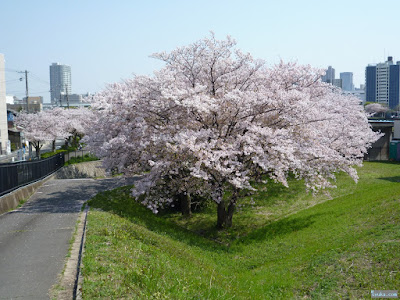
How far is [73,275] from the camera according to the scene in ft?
27.7

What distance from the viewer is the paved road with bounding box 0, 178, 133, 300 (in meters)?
8.04

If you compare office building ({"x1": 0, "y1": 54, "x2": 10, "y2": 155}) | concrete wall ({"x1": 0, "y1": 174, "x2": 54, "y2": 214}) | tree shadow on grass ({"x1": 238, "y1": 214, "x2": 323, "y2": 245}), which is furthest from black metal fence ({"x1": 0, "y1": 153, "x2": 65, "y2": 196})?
office building ({"x1": 0, "y1": 54, "x2": 10, "y2": 155})

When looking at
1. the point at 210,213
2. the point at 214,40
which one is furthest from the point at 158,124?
the point at 210,213

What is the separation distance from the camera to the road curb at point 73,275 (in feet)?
24.4

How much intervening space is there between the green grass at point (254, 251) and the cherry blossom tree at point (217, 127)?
1751 mm

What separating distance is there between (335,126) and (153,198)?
10.6m

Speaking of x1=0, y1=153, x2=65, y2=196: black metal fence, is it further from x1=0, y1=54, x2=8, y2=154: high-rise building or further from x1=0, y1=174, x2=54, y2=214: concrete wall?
x1=0, y1=54, x2=8, y2=154: high-rise building

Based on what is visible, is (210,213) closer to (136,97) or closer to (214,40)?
(136,97)

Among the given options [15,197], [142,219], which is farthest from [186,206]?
[15,197]

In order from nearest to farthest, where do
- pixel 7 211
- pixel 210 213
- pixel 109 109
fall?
pixel 7 211, pixel 109 109, pixel 210 213

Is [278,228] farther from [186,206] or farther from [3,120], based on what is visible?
[3,120]

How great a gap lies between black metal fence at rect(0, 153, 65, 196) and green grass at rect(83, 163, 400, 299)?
3713 mm

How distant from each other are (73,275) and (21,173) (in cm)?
1278

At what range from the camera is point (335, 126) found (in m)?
21.7
